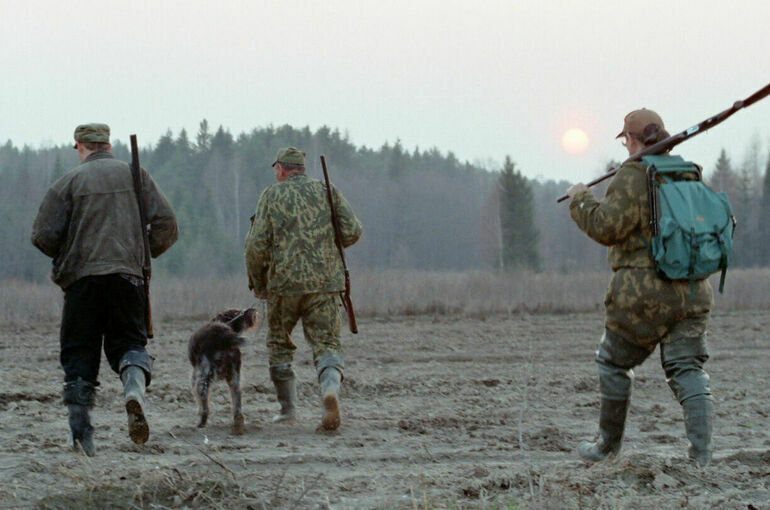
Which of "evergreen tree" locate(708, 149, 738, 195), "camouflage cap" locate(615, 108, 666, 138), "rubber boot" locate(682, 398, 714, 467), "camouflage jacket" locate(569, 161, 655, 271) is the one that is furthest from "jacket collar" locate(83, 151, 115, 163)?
"evergreen tree" locate(708, 149, 738, 195)

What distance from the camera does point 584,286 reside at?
21547mm

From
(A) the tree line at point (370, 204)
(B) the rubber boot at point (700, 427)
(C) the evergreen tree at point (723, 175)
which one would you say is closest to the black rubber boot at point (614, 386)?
(B) the rubber boot at point (700, 427)

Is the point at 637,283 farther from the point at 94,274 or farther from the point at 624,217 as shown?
the point at 94,274

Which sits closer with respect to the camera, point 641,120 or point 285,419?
point 641,120

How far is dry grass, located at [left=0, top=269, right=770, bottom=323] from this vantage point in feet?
61.9

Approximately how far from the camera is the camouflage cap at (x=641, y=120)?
5.32 meters

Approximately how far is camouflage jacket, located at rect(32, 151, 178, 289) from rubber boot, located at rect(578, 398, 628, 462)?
3.25m

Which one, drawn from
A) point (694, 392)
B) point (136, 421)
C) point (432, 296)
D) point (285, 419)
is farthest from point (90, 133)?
point (432, 296)

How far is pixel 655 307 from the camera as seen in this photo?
16.3ft

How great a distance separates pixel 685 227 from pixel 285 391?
3.60m

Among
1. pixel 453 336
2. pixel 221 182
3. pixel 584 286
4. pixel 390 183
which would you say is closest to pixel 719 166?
pixel 390 183

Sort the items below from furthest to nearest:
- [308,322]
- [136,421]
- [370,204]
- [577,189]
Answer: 1. [370,204]
2. [308,322]
3. [136,421]
4. [577,189]

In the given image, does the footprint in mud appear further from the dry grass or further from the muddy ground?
the dry grass

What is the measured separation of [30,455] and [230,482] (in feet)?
6.33
